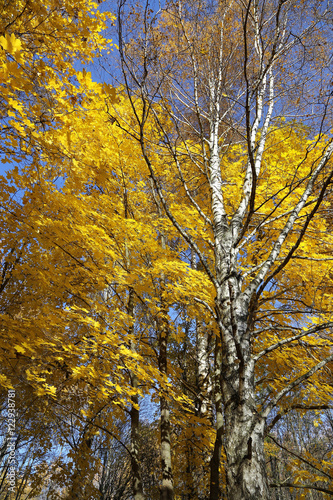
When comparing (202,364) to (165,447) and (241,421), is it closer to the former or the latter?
(165,447)

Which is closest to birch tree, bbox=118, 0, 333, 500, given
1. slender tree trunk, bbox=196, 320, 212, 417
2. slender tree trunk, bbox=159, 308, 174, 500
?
slender tree trunk, bbox=159, 308, 174, 500

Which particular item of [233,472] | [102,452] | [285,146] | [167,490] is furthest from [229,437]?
[102,452]

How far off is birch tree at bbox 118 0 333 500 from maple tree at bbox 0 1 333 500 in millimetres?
17

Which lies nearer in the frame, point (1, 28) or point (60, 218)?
point (1, 28)

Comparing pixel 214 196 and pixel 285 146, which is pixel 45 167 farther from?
pixel 285 146

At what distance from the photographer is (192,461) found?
5773mm

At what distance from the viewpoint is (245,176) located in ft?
9.28

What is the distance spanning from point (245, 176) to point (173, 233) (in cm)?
271

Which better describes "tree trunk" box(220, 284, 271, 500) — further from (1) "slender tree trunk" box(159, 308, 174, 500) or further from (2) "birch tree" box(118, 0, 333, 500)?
(1) "slender tree trunk" box(159, 308, 174, 500)

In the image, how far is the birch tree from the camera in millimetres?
1523

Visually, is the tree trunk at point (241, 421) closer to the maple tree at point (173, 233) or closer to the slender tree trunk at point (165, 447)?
the maple tree at point (173, 233)

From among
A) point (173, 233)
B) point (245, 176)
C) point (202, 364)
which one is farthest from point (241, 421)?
point (202, 364)

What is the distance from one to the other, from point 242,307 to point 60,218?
10.9 feet

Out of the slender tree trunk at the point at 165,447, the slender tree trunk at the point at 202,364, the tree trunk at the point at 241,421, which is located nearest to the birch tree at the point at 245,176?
the tree trunk at the point at 241,421
